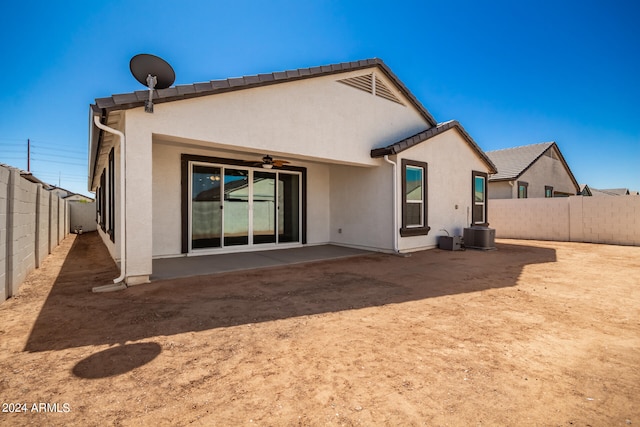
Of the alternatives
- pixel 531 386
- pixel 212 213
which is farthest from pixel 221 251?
pixel 531 386

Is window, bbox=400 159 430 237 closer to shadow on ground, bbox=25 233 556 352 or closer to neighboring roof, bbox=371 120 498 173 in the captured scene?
neighboring roof, bbox=371 120 498 173

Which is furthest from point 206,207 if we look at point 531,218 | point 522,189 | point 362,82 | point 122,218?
point 522,189

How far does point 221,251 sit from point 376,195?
4806 millimetres

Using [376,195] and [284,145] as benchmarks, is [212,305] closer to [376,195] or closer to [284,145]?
[284,145]

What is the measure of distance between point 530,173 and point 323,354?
20349 mm

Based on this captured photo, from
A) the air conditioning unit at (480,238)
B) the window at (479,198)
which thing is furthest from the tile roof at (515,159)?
the air conditioning unit at (480,238)

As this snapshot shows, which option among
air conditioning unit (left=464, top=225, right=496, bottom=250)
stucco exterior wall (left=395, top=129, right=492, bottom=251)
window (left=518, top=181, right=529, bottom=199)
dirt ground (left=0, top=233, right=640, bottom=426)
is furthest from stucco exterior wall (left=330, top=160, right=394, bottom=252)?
window (left=518, top=181, right=529, bottom=199)

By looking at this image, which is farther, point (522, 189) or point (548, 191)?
point (548, 191)

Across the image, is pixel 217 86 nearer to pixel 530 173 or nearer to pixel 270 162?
pixel 270 162

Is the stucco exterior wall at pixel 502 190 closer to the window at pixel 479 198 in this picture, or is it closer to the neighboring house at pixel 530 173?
the neighboring house at pixel 530 173

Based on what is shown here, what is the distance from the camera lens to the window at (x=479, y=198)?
10.8 m

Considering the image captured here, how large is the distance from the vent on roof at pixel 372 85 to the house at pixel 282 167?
0.05 meters

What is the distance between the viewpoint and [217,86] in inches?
216

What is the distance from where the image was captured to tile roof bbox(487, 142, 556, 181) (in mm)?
17125
